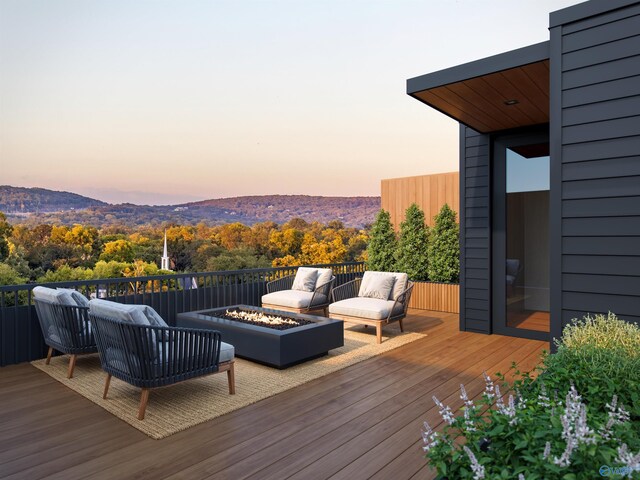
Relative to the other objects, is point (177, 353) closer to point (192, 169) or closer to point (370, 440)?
point (370, 440)

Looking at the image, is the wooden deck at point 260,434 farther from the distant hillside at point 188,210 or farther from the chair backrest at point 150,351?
the distant hillside at point 188,210

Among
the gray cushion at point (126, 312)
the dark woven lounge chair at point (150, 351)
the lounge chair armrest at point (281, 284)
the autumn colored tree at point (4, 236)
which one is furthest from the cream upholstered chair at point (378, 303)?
the autumn colored tree at point (4, 236)

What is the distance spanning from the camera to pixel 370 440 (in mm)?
2773

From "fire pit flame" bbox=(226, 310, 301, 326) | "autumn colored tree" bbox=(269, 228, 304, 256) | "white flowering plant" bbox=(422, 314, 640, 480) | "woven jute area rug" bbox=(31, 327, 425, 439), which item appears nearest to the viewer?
"white flowering plant" bbox=(422, 314, 640, 480)

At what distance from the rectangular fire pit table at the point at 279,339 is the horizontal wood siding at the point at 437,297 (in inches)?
139

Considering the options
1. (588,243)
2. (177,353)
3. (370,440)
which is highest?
(588,243)

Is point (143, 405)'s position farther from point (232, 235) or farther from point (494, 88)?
point (232, 235)

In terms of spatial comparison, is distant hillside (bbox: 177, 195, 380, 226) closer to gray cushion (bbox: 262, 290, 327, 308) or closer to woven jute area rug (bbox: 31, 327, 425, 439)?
gray cushion (bbox: 262, 290, 327, 308)

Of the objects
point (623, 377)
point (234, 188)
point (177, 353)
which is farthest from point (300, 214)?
point (623, 377)

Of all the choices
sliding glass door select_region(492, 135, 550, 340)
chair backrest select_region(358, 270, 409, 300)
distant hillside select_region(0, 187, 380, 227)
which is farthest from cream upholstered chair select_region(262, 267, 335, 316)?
distant hillside select_region(0, 187, 380, 227)

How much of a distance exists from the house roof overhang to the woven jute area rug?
9.66 ft

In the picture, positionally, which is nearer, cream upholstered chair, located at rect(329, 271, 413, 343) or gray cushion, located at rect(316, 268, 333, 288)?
cream upholstered chair, located at rect(329, 271, 413, 343)

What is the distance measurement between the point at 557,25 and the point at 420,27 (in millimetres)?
6464

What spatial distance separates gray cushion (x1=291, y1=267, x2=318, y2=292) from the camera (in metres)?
6.70
